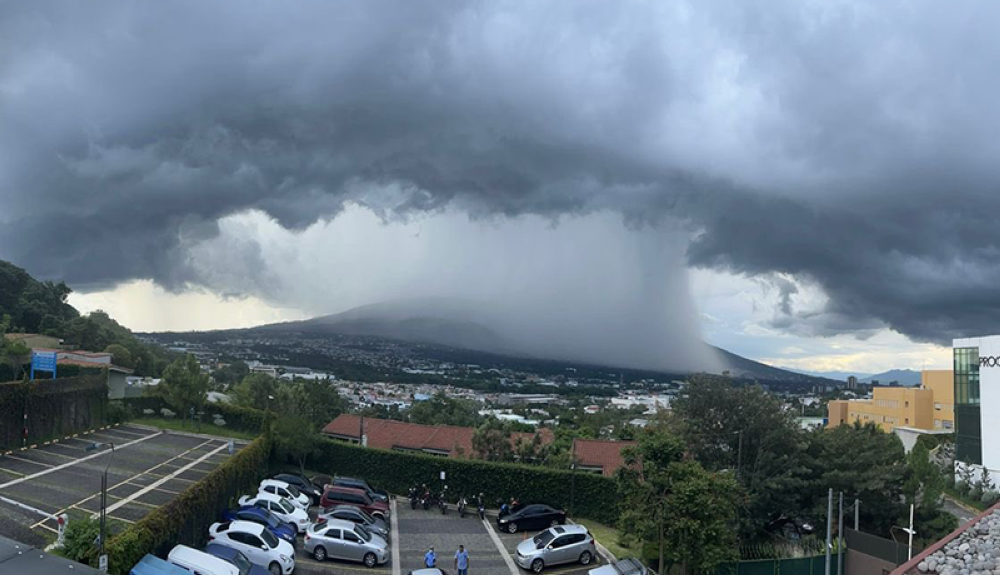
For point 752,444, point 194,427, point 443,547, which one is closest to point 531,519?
point 443,547

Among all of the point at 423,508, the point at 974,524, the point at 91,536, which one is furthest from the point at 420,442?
the point at 974,524

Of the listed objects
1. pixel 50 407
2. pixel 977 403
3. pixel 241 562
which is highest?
pixel 977 403

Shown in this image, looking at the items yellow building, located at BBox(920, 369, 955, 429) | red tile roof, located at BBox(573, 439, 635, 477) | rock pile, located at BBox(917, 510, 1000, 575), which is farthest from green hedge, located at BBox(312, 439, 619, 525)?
yellow building, located at BBox(920, 369, 955, 429)

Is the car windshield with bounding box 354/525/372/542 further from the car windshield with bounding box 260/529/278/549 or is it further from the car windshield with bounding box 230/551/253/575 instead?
the car windshield with bounding box 230/551/253/575

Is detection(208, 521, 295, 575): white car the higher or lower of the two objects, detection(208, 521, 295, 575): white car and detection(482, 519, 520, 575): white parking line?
the higher

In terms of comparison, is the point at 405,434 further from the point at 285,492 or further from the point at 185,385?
the point at 285,492

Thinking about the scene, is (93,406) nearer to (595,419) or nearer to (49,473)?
(49,473)
